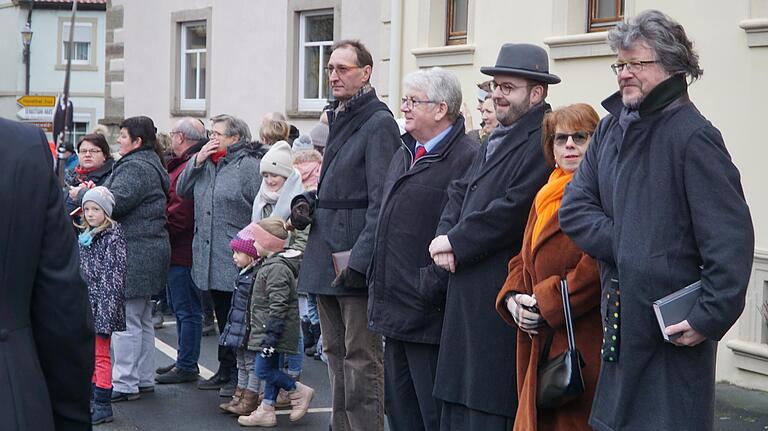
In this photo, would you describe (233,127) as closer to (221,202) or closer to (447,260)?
(221,202)

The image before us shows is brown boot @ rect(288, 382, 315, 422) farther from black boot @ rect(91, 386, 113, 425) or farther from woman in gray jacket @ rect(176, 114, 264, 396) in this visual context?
black boot @ rect(91, 386, 113, 425)

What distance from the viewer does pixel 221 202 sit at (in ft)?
29.6

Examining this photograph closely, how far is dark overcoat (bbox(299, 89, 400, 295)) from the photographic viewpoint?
6.39m

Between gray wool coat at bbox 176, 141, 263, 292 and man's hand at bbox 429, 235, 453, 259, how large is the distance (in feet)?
12.1

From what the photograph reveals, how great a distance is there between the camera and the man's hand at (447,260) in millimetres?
5227

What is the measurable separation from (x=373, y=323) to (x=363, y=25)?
32.2ft

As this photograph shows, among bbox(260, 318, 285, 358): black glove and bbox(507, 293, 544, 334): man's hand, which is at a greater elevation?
bbox(507, 293, 544, 334): man's hand

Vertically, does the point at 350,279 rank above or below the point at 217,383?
above

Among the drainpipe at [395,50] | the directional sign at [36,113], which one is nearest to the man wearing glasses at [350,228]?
the drainpipe at [395,50]

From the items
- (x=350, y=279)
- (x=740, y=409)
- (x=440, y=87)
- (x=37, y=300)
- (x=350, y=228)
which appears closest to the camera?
(x=37, y=300)

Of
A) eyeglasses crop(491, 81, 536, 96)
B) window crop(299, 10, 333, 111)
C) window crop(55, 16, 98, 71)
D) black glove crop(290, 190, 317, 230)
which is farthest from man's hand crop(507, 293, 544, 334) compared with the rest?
window crop(55, 16, 98, 71)

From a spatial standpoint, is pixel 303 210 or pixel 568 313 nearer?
pixel 568 313

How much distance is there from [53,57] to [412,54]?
44.9m

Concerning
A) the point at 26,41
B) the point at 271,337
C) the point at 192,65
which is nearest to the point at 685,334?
the point at 271,337
